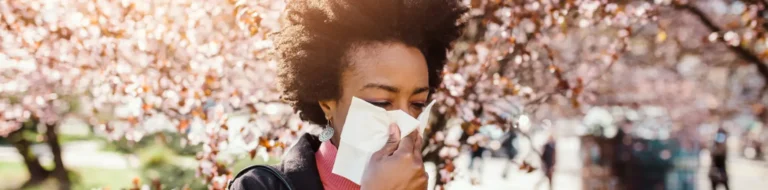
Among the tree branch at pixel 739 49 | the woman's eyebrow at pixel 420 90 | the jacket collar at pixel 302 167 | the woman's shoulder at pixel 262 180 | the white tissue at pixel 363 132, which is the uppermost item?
the tree branch at pixel 739 49

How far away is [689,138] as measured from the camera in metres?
15.4

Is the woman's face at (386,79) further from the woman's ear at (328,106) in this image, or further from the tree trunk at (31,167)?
the tree trunk at (31,167)

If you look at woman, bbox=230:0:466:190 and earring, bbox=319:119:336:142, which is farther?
earring, bbox=319:119:336:142

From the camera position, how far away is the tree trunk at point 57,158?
30.8 feet

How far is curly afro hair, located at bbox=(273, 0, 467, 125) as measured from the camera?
2.14 meters

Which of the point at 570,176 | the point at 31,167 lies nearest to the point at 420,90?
the point at 31,167

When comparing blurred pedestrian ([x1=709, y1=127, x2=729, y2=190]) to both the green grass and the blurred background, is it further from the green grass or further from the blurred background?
the green grass

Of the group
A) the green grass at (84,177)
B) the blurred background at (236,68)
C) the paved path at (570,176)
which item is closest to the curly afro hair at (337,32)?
the blurred background at (236,68)

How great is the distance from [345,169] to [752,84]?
13615 millimetres

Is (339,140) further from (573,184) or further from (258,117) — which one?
(573,184)

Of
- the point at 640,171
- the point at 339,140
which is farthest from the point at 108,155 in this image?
the point at 339,140

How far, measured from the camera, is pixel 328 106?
2242 millimetres

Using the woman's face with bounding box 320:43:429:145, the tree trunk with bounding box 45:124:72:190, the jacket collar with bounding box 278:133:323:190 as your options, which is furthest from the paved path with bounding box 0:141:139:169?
the woman's face with bounding box 320:43:429:145

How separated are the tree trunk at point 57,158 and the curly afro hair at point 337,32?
26.5 feet
